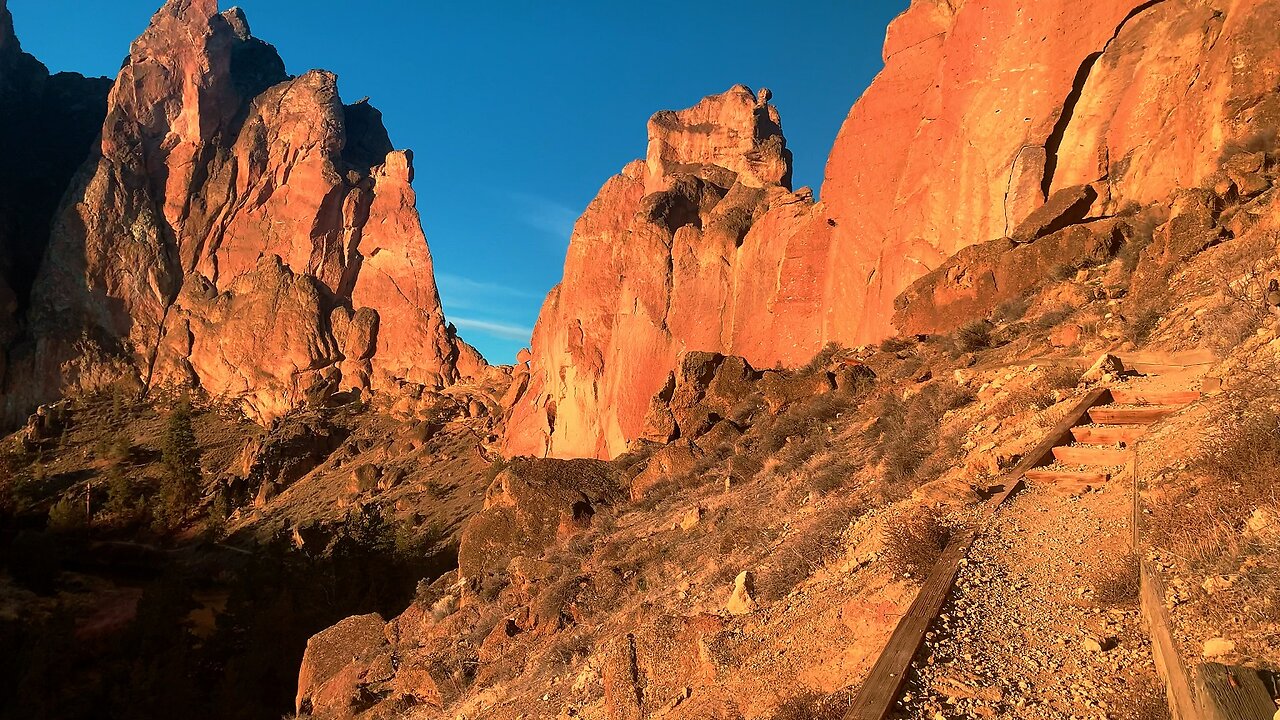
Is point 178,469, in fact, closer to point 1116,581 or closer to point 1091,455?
point 1091,455

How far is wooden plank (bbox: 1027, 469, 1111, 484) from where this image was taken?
5.36 m

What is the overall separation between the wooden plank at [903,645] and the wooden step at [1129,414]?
247 cm

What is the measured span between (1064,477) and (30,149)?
110570 mm

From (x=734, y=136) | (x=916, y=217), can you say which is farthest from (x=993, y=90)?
(x=734, y=136)

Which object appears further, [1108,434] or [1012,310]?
[1012,310]

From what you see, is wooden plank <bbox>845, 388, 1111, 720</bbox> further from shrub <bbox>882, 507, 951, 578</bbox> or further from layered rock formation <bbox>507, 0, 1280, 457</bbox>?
layered rock formation <bbox>507, 0, 1280, 457</bbox>

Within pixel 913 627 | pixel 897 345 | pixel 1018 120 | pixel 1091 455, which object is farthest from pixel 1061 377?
pixel 1018 120

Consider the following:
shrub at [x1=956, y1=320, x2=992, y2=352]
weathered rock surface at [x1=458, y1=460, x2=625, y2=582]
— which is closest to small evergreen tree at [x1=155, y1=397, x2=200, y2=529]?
weathered rock surface at [x1=458, y1=460, x2=625, y2=582]

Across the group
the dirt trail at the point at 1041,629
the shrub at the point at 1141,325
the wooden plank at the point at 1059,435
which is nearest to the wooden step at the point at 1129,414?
the wooden plank at the point at 1059,435

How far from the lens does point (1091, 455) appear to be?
5.74 metres

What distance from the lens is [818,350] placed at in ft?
68.5

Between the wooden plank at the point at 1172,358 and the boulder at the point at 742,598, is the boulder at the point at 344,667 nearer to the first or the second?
the boulder at the point at 742,598

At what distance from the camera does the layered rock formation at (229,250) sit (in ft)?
224

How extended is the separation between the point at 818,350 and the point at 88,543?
45995 millimetres
